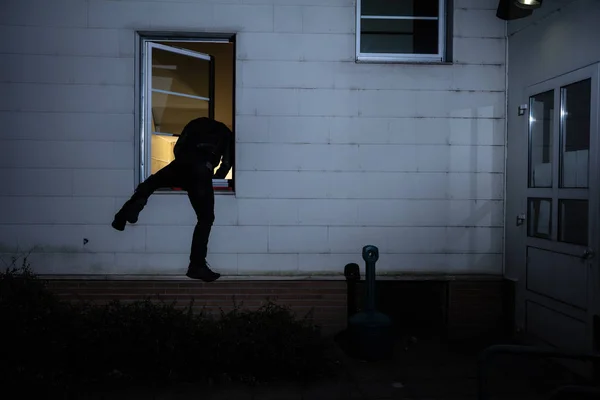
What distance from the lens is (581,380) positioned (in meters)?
5.27

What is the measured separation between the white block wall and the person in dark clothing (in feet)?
2.17

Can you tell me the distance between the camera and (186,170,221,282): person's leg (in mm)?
5797

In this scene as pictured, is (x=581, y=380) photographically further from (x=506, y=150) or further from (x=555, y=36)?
(x=555, y=36)

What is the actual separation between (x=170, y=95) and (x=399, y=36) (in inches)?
108

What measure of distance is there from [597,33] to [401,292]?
336 cm

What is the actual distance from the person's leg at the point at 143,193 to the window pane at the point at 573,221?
12.2ft

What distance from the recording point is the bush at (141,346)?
5.07 m

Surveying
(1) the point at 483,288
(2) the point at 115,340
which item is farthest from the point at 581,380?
(2) the point at 115,340

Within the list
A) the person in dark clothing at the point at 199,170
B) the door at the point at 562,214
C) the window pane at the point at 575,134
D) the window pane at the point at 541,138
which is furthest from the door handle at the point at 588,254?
the person in dark clothing at the point at 199,170

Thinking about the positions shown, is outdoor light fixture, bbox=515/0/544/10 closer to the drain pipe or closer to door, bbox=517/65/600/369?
→ door, bbox=517/65/600/369

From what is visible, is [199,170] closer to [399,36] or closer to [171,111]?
[171,111]

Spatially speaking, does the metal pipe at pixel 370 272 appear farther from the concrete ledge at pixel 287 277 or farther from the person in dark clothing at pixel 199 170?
the person in dark clothing at pixel 199 170

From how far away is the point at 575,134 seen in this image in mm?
5594

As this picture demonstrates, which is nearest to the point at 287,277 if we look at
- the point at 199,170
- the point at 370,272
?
the point at 370,272
